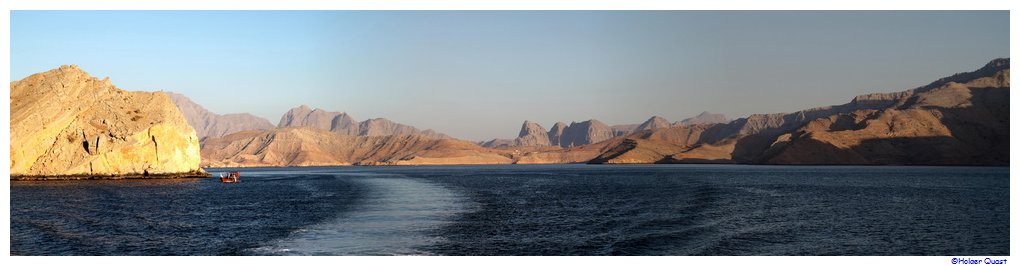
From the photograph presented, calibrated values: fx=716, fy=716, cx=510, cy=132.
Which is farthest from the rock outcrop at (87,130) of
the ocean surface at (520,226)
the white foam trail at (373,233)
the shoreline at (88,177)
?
the white foam trail at (373,233)

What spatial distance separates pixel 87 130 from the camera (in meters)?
107

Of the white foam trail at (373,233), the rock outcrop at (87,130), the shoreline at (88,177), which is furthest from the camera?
the rock outcrop at (87,130)

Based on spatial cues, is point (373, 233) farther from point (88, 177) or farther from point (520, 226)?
point (88, 177)

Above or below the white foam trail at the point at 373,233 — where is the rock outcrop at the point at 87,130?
above

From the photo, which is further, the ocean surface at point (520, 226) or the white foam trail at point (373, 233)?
the ocean surface at point (520, 226)

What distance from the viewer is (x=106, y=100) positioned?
379 feet

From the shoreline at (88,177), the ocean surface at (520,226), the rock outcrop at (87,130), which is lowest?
the shoreline at (88,177)

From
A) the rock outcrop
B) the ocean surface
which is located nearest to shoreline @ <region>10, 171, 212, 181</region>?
the rock outcrop

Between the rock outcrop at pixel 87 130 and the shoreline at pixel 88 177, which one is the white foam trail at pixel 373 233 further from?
the rock outcrop at pixel 87 130

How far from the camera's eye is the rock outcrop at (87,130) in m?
102

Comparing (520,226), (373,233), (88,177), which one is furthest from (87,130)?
(520,226)

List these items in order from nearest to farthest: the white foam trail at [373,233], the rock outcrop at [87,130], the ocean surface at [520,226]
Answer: the white foam trail at [373,233], the ocean surface at [520,226], the rock outcrop at [87,130]
